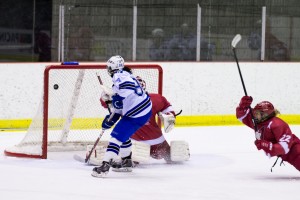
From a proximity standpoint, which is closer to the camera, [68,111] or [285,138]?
[285,138]

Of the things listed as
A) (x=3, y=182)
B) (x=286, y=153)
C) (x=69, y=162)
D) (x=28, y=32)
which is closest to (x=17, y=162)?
(x=69, y=162)

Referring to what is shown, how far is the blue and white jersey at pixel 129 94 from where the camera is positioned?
6.30 metres

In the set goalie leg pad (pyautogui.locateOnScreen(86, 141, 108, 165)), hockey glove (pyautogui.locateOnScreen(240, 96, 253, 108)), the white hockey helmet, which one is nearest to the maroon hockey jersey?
hockey glove (pyautogui.locateOnScreen(240, 96, 253, 108))

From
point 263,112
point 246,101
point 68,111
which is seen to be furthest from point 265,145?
point 68,111

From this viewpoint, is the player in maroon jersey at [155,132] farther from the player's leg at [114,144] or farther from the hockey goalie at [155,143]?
the player's leg at [114,144]

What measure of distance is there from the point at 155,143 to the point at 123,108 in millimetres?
813

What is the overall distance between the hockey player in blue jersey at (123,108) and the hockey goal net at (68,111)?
3.00 feet

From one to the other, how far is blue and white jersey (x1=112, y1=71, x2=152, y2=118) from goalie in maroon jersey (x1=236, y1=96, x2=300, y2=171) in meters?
0.76

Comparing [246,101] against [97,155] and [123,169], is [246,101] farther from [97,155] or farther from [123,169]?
[97,155]

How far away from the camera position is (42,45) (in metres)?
9.86

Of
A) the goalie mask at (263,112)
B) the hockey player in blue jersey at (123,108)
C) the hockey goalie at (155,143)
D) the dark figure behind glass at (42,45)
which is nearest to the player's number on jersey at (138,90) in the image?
the hockey player in blue jersey at (123,108)

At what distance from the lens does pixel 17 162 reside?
697cm

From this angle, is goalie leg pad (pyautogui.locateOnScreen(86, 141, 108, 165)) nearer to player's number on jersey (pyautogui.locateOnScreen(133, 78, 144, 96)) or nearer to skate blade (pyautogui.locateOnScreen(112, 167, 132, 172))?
skate blade (pyautogui.locateOnScreen(112, 167, 132, 172))

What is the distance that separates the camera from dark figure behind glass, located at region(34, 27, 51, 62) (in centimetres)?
980
